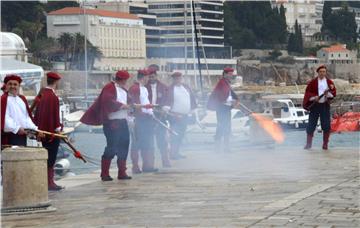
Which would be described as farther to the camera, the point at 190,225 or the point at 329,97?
the point at 329,97

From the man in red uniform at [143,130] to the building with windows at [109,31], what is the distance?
395 ft

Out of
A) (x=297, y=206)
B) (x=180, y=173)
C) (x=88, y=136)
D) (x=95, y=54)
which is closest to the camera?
(x=297, y=206)

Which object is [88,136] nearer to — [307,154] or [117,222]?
[307,154]

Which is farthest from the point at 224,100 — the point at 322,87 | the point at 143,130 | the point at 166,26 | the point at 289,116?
the point at 166,26

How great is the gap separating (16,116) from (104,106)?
1.87m

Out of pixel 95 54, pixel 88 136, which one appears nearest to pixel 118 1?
pixel 95 54

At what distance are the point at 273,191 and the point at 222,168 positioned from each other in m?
3.72

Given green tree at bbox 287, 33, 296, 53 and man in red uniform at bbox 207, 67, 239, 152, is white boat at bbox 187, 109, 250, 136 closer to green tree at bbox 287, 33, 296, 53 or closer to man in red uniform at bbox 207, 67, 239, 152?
man in red uniform at bbox 207, 67, 239, 152

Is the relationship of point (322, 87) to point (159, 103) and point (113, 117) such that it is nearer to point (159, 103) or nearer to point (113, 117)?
point (159, 103)

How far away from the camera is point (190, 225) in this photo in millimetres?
9727

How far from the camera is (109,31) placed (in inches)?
5842

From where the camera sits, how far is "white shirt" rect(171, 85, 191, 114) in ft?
56.4

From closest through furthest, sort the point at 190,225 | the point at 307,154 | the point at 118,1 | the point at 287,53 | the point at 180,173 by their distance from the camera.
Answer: the point at 190,225 → the point at 180,173 → the point at 307,154 → the point at 118,1 → the point at 287,53

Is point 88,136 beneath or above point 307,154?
beneath
